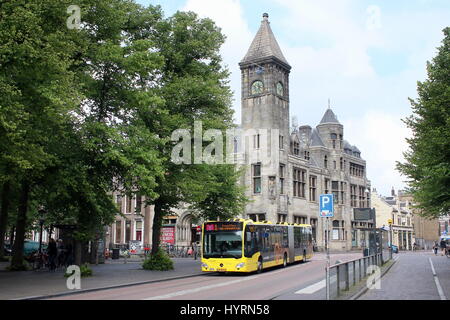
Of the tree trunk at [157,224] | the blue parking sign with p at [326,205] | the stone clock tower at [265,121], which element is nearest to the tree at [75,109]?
the tree trunk at [157,224]

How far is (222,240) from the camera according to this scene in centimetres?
2577

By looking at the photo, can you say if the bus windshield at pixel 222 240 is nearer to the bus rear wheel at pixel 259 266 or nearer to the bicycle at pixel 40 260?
the bus rear wheel at pixel 259 266

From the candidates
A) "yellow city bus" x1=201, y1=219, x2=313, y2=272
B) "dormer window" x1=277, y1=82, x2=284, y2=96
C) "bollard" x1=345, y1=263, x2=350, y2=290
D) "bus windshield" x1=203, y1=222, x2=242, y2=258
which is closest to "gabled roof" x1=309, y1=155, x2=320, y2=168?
"dormer window" x1=277, y1=82, x2=284, y2=96

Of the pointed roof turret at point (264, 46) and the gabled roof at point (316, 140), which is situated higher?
the pointed roof turret at point (264, 46)

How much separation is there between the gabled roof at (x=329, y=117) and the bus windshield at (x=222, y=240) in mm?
47308

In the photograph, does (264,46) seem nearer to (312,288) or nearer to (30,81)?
(30,81)

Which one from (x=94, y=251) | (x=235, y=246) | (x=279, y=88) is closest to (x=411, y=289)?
(x=235, y=246)

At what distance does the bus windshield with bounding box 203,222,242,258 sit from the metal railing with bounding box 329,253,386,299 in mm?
6873

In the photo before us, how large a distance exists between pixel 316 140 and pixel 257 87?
15.9 meters

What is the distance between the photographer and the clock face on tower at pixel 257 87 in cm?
5586

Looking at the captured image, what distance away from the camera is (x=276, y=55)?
56469mm
